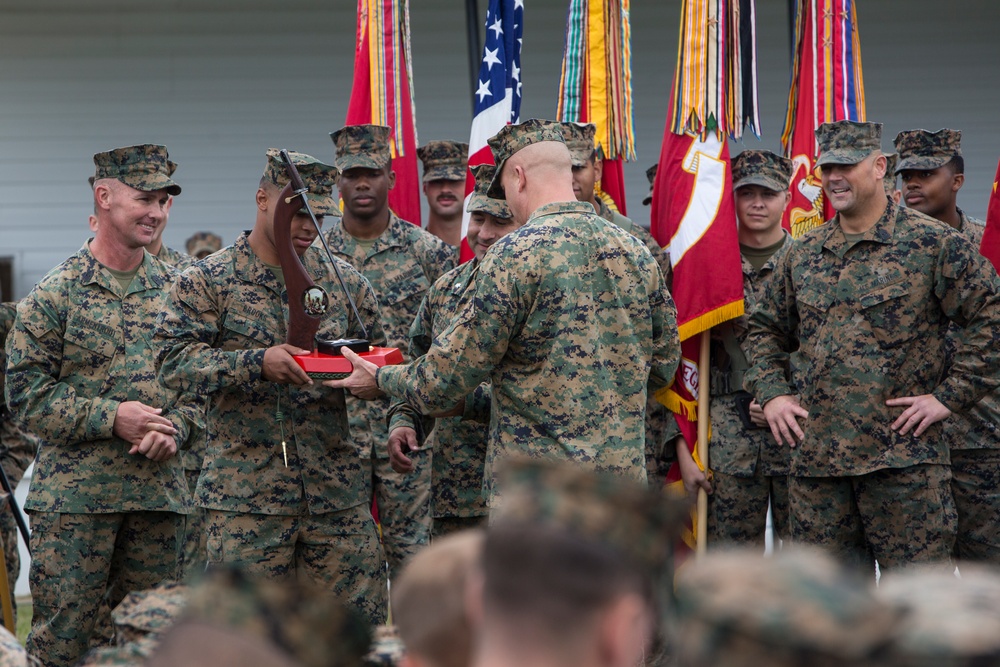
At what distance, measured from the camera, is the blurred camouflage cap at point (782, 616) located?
132cm

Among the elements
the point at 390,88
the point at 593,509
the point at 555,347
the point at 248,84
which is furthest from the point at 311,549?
the point at 248,84

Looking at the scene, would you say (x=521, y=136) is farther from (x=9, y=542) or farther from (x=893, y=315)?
(x=9, y=542)

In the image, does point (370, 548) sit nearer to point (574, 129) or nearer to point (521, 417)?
point (521, 417)

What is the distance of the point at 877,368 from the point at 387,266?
280cm

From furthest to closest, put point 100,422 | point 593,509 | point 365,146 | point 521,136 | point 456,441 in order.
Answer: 1. point 365,146
2. point 456,441
3. point 100,422
4. point 521,136
5. point 593,509

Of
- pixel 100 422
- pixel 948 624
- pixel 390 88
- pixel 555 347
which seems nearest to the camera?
pixel 948 624

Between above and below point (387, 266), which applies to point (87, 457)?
below

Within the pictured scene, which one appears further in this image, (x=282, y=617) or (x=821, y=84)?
(x=821, y=84)

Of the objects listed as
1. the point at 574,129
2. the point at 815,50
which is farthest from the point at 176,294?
the point at 815,50

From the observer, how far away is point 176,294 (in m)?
4.45

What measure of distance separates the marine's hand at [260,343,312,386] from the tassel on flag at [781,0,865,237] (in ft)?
11.6

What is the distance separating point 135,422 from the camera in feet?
15.1

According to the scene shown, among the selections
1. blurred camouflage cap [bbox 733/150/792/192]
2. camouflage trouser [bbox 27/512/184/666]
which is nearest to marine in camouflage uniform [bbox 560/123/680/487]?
blurred camouflage cap [bbox 733/150/792/192]

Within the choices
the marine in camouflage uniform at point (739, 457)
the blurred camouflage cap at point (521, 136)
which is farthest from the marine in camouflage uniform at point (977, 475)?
the blurred camouflage cap at point (521, 136)
